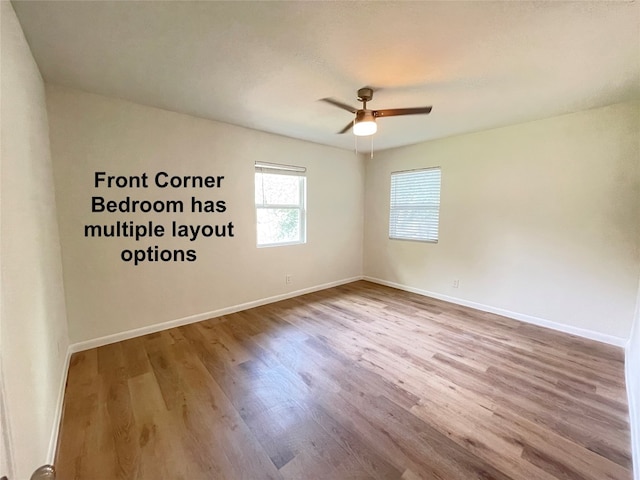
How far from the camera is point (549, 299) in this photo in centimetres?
304

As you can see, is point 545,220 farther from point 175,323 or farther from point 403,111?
point 175,323

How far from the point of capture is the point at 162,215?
2.85 meters

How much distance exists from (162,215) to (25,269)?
62.7 inches

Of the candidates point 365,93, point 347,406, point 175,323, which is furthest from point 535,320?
point 175,323

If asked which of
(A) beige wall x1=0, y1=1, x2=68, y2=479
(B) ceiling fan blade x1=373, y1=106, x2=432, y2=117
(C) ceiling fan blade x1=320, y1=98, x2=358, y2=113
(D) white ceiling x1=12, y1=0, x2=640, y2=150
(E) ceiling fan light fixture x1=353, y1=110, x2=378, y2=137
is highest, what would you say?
(D) white ceiling x1=12, y1=0, x2=640, y2=150

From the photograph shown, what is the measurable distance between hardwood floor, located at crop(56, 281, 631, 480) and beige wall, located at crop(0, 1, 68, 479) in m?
0.38

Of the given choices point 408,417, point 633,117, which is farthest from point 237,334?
point 633,117

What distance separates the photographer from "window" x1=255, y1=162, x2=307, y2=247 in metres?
3.65

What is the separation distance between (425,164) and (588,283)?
2343 millimetres

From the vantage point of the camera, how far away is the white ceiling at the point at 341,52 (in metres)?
1.41

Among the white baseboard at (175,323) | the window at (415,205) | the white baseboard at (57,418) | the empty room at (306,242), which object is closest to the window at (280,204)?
the empty room at (306,242)

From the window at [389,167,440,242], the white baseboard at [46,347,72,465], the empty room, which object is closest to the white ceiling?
the empty room

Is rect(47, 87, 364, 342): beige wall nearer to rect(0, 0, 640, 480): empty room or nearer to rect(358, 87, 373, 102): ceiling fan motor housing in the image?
rect(0, 0, 640, 480): empty room

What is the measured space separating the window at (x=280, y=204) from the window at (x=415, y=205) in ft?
5.11
